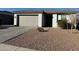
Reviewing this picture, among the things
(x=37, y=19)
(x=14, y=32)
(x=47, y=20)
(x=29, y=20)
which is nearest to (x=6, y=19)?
(x=29, y=20)

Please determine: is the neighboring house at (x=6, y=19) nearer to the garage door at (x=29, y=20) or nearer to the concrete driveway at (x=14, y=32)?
the concrete driveway at (x=14, y=32)

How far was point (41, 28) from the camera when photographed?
20328 millimetres

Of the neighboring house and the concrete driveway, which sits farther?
the concrete driveway

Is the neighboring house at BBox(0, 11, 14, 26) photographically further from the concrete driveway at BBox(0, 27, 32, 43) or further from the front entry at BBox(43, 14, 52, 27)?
the front entry at BBox(43, 14, 52, 27)

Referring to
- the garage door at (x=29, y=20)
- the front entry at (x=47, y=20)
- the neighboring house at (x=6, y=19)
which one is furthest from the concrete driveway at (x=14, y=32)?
the front entry at (x=47, y=20)

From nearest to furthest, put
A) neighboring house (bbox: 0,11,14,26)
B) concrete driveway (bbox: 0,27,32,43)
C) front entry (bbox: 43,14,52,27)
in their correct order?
neighboring house (bbox: 0,11,14,26)
front entry (bbox: 43,14,52,27)
concrete driveway (bbox: 0,27,32,43)

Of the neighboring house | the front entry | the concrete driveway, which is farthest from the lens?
the concrete driveway

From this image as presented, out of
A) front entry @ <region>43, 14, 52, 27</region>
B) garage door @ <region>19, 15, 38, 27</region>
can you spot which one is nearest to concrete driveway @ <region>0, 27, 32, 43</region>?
garage door @ <region>19, 15, 38, 27</region>

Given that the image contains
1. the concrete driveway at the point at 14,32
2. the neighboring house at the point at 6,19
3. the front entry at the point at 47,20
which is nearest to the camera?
the neighboring house at the point at 6,19

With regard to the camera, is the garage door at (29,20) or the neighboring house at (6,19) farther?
the garage door at (29,20)
